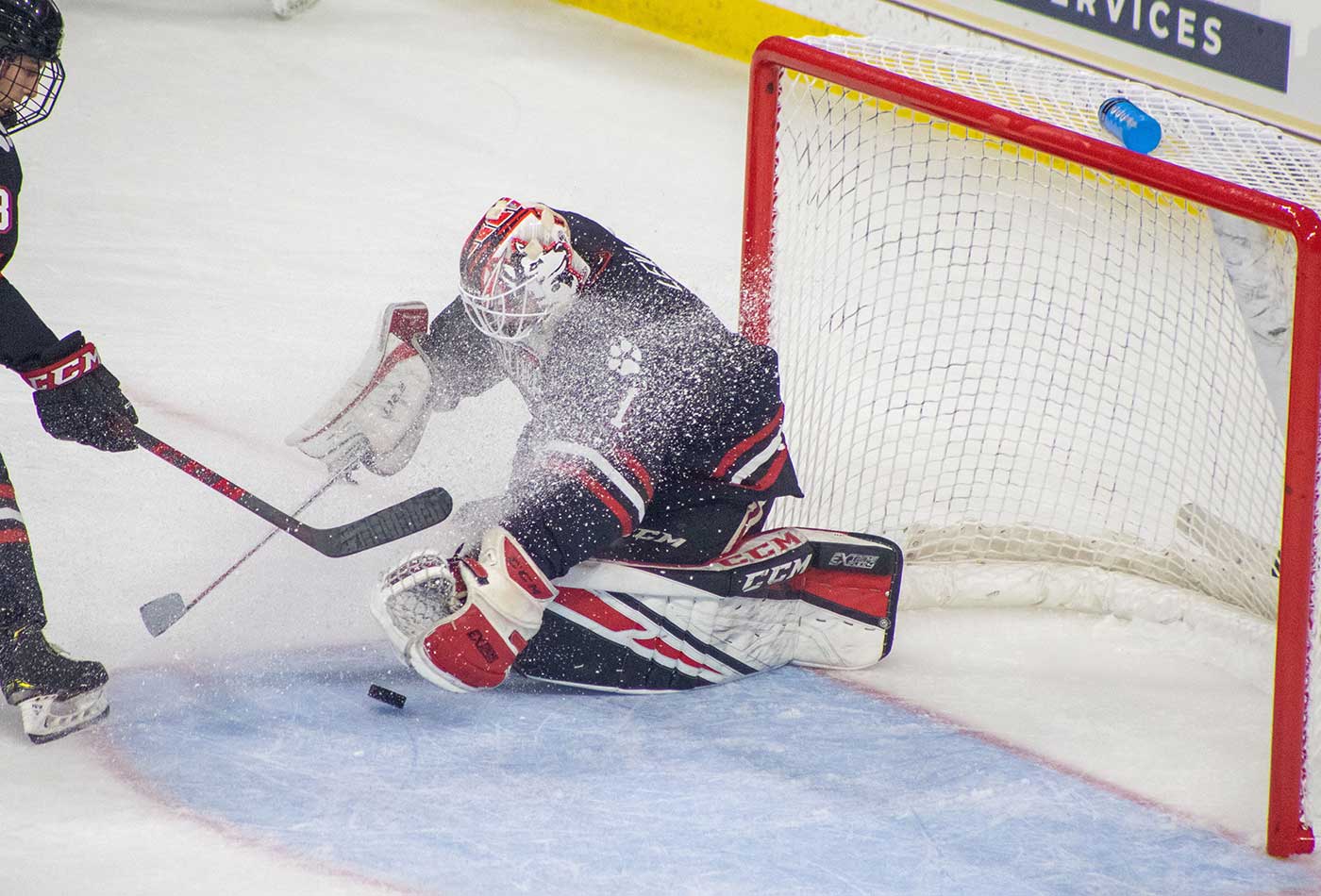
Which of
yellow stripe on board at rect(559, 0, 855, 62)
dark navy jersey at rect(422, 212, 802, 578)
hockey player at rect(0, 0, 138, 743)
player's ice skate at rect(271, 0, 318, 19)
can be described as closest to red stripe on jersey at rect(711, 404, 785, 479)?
dark navy jersey at rect(422, 212, 802, 578)

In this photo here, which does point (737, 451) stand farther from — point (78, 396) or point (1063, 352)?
point (1063, 352)

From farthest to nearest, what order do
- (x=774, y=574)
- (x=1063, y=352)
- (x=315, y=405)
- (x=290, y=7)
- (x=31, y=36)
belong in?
(x=290, y=7), (x=1063, y=352), (x=315, y=405), (x=774, y=574), (x=31, y=36)

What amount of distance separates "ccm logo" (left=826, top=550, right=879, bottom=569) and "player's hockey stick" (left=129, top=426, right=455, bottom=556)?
0.67 m

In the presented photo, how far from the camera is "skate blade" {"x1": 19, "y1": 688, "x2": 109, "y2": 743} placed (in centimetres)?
208

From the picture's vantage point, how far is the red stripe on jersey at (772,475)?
2363 millimetres

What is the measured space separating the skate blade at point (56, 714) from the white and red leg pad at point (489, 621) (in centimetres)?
47

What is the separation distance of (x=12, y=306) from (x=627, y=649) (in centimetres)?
109

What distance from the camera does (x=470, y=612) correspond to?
2168mm

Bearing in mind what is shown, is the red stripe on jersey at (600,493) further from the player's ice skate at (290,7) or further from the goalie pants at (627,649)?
the player's ice skate at (290,7)

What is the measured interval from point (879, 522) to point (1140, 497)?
55cm

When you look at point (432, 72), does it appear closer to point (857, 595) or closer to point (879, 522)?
point (879, 522)

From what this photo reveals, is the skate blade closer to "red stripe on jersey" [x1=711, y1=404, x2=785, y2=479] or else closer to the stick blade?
the stick blade

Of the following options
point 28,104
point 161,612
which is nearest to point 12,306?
point 28,104

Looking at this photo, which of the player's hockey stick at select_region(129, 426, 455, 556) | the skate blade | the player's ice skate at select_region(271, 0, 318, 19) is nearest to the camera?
the skate blade
